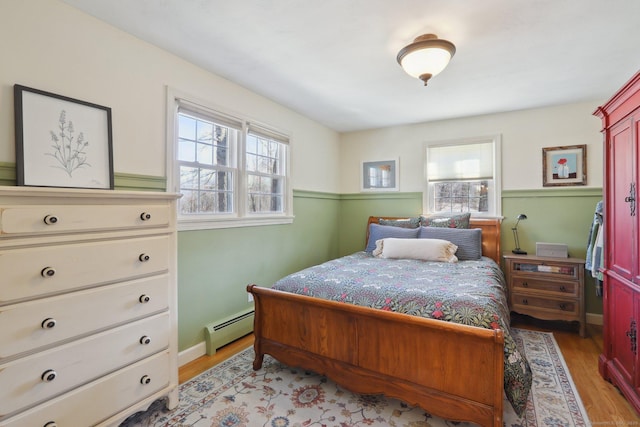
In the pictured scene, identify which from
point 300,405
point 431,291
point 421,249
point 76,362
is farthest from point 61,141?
point 421,249

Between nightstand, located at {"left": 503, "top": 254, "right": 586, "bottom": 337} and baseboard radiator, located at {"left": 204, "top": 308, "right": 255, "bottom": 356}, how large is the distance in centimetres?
266

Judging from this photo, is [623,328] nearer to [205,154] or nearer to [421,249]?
[421,249]

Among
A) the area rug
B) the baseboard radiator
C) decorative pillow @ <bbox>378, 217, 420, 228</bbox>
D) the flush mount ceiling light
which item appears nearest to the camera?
the area rug

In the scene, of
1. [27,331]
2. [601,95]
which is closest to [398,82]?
[601,95]

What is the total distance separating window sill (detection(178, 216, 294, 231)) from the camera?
2.36 m

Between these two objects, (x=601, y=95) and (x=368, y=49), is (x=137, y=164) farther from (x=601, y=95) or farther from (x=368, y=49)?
(x=601, y=95)

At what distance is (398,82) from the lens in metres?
2.74

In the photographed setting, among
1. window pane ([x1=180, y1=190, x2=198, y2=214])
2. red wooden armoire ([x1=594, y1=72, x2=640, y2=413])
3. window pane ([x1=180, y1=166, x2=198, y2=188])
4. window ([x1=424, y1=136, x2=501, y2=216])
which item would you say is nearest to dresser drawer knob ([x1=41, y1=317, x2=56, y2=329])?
window pane ([x1=180, y1=190, x2=198, y2=214])

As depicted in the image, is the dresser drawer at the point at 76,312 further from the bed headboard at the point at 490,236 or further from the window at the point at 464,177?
the window at the point at 464,177

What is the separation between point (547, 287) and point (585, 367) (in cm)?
87

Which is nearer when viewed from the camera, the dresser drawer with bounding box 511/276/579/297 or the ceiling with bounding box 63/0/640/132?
the ceiling with bounding box 63/0/640/132

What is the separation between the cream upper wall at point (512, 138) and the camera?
10.5 ft

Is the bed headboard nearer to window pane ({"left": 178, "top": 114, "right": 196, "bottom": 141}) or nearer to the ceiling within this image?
the ceiling

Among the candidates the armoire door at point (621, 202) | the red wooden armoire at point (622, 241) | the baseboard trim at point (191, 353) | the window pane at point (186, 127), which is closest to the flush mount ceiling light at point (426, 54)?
the red wooden armoire at point (622, 241)
